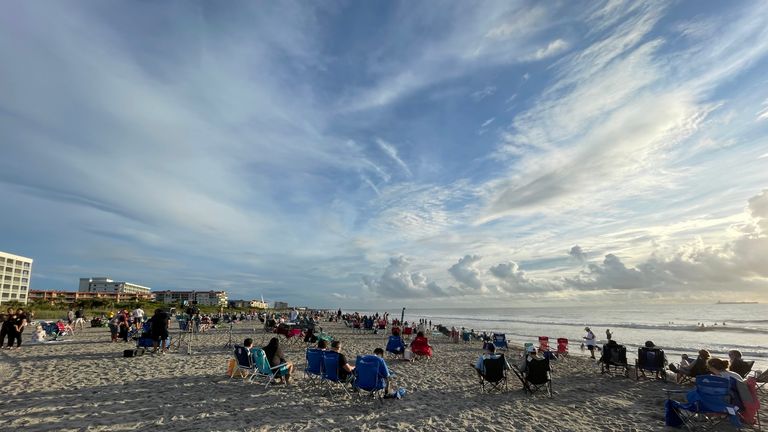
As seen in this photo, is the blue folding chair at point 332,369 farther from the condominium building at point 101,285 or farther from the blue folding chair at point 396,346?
the condominium building at point 101,285

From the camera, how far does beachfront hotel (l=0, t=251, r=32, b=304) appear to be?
81.2m

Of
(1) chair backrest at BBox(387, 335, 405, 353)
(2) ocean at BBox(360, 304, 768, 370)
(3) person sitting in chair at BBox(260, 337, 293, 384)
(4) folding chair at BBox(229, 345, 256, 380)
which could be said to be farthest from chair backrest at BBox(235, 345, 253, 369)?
(2) ocean at BBox(360, 304, 768, 370)

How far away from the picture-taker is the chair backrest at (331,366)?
777 cm

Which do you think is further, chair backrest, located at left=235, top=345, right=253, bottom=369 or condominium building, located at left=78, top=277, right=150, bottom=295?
condominium building, located at left=78, top=277, right=150, bottom=295

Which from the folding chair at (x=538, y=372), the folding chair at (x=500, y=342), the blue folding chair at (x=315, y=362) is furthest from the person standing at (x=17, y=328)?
the folding chair at (x=500, y=342)

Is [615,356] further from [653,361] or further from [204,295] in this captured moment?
[204,295]

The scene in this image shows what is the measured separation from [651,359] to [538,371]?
388cm

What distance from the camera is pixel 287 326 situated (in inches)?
677

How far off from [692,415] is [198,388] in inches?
342

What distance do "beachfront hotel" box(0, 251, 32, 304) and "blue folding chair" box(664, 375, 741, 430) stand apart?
10524 centimetres

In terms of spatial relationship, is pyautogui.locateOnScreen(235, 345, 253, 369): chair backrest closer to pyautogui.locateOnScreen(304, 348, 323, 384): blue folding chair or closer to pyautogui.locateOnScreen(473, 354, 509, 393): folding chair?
pyautogui.locateOnScreen(304, 348, 323, 384): blue folding chair

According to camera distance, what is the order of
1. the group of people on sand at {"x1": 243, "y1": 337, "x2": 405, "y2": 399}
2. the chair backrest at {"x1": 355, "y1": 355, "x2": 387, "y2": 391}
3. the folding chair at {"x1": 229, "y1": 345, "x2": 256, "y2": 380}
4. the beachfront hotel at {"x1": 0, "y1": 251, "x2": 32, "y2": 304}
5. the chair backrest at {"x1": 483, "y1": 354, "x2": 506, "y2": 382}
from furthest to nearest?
the beachfront hotel at {"x1": 0, "y1": 251, "x2": 32, "y2": 304}, the folding chair at {"x1": 229, "y1": 345, "x2": 256, "y2": 380}, the chair backrest at {"x1": 483, "y1": 354, "x2": 506, "y2": 382}, the group of people on sand at {"x1": 243, "y1": 337, "x2": 405, "y2": 399}, the chair backrest at {"x1": 355, "y1": 355, "x2": 387, "y2": 391}

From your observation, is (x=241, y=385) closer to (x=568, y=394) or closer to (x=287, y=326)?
(x=568, y=394)

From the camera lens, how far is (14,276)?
85125 mm
